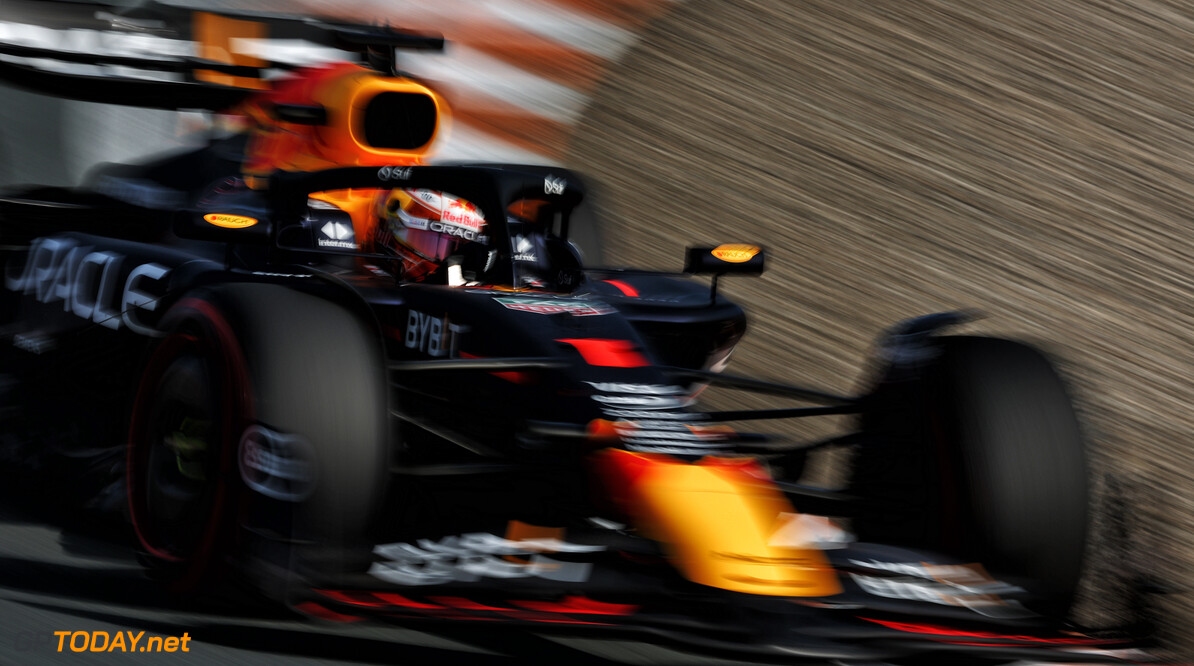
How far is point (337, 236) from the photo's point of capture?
170 inches

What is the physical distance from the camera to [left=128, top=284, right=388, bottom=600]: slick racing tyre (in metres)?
2.92

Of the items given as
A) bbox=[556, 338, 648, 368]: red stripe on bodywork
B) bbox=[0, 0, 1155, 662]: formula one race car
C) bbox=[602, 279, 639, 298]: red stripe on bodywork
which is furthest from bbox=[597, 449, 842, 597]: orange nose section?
bbox=[602, 279, 639, 298]: red stripe on bodywork

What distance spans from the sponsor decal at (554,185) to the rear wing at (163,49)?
1.42m

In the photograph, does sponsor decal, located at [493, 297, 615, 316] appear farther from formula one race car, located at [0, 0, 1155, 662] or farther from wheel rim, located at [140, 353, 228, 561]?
wheel rim, located at [140, 353, 228, 561]

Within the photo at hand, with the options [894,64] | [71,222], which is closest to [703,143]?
[894,64]

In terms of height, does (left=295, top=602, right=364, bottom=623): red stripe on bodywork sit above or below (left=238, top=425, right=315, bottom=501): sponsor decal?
below

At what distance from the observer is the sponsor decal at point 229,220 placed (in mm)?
3557

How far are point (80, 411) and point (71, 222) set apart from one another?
984 mm

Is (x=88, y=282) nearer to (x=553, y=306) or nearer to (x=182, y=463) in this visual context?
(x=182, y=463)

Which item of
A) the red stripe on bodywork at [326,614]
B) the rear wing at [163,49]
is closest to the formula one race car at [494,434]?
the red stripe on bodywork at [326,614]

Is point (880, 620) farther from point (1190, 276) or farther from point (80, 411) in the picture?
point (1190, 276)

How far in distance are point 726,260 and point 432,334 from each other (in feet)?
3.68

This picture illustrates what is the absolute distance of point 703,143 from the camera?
6590 mm

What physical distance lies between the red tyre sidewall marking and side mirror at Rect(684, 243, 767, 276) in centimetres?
163
